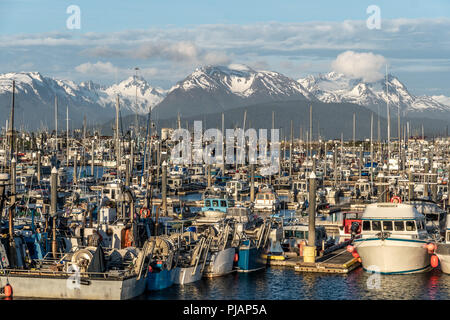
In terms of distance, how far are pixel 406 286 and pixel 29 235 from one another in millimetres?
16842

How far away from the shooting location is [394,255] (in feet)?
121

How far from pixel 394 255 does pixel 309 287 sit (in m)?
4.39

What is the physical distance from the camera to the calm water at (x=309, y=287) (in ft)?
111

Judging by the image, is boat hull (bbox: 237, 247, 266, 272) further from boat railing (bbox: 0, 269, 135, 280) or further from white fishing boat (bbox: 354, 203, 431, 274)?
boat railing (bbox: 0, 269, 135, 280)

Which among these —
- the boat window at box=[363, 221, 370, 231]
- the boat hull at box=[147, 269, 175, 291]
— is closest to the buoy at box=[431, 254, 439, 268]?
the boat window at box=[363, 221, 370, 231]

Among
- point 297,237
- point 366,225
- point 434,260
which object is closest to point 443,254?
point 434,260

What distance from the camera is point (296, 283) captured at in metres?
36.5

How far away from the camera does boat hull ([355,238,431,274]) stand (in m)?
36.8

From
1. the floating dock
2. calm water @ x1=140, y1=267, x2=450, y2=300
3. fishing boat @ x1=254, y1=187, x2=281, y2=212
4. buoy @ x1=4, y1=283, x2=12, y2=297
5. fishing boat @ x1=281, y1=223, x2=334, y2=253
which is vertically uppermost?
fishing boat @ x1=254, y1=187, x2=281, y2=212

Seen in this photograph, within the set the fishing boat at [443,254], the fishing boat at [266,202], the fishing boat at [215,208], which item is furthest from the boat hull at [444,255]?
the fishing boat at [266,202]
